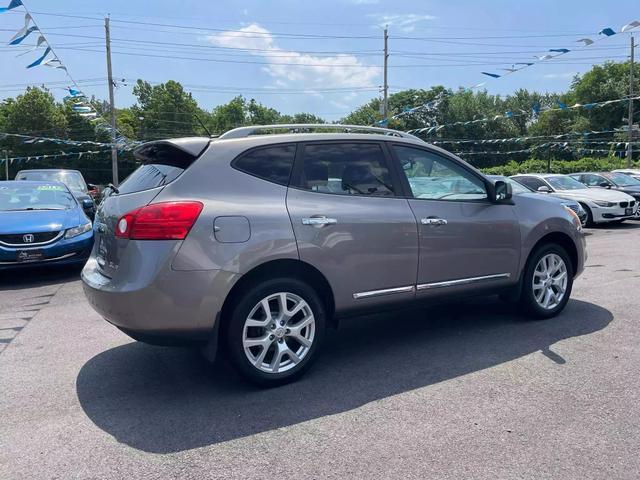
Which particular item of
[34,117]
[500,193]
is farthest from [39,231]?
[34,117]

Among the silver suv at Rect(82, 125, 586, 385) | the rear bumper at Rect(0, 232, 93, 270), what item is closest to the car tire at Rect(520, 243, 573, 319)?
the silver suv at Rect(82, 125, 586, 385)

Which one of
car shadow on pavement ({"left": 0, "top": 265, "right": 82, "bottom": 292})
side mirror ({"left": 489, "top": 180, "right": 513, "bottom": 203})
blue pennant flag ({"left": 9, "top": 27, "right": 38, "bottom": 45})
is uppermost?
blue pennant flag ({"left": 9, "top": 27, "right": 38, "bottom": 45})

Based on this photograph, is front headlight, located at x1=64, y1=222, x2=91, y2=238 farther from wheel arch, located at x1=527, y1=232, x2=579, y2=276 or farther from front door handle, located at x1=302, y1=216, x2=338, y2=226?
wheel arch, located at x1=527, y1=232, x2=579, y2=276

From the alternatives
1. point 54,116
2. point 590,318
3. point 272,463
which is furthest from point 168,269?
point 54,116

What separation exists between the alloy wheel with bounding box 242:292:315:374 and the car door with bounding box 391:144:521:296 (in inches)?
43.0

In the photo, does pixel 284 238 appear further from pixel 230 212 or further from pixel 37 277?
pixel 37 277

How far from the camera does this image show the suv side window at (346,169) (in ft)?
13.4

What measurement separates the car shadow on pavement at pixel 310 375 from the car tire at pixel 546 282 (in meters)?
0.14

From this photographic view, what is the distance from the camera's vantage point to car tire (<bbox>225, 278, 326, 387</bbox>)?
11.9 ft

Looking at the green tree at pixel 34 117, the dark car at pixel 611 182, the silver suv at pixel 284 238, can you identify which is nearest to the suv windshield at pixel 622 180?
the dark car at pixel 611 182

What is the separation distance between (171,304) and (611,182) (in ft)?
55.7

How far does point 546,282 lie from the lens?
5.29 metres

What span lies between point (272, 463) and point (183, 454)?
0.50 meters

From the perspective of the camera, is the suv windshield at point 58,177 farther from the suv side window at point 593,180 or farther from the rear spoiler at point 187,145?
the suv side window at point 593,180
